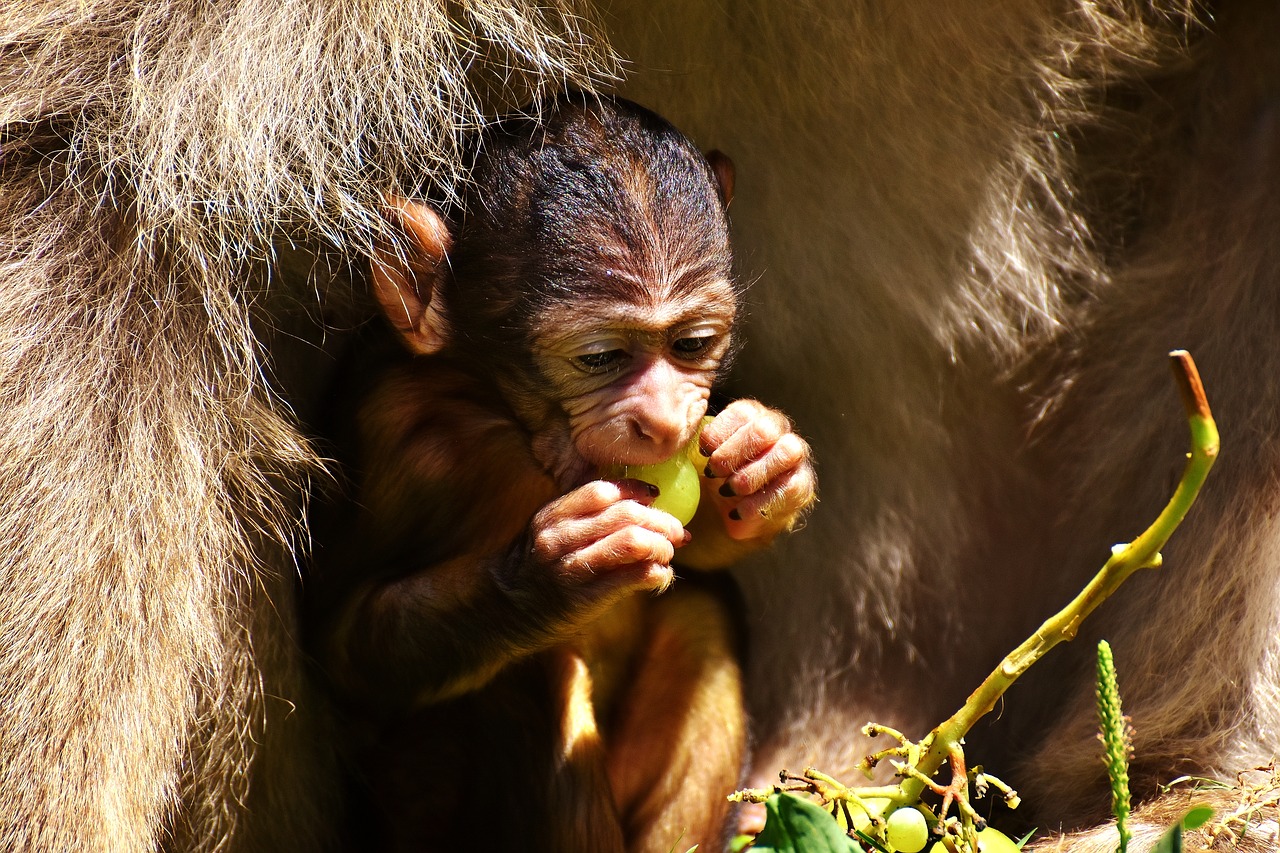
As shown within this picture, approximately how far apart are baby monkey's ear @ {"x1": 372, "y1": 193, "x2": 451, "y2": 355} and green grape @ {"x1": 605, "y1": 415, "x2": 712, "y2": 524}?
0.38 metres

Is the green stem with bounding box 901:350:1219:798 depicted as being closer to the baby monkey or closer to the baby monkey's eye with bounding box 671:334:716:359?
the baby monkey

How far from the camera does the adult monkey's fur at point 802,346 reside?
74.0 inches

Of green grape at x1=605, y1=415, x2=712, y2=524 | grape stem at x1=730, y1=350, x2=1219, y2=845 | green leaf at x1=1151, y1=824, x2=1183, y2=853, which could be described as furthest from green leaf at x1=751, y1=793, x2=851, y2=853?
green grape at x1=605, y1=415, x2=712, y2=524

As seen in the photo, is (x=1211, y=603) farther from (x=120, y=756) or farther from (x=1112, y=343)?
(x=120, y=756)

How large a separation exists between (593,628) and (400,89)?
1046mm

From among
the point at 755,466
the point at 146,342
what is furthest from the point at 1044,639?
the point at 146,342

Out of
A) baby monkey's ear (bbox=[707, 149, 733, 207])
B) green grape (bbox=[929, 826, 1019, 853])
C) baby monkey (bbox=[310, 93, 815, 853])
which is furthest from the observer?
baby monkey's ear (bbox=[707, 149, 733, 207])

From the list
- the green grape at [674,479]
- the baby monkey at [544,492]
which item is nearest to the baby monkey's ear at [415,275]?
the baby monkey at [544,492]

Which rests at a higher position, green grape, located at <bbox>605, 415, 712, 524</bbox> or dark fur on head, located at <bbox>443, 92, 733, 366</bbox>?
dark fur on head, located at <bbox>443, 92, 733, 366</bbox>

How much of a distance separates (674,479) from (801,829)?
624 mm

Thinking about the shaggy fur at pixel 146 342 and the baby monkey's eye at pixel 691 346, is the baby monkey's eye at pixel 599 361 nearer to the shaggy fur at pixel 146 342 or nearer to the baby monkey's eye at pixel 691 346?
the baby monkey's eye at pixel 691 346

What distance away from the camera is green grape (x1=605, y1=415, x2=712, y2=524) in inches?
83.4

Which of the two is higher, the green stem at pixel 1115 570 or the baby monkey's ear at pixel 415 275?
the green stem at pixel 1115 570

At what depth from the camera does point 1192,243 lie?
8.16 feet
